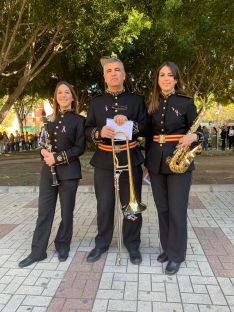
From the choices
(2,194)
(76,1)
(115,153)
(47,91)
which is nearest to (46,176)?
(115,153)

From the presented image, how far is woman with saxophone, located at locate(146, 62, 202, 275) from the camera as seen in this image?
13.8 ft

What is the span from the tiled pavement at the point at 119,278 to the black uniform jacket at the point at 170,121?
117 centimetres

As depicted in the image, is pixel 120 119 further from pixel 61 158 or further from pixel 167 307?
pixel 167 307

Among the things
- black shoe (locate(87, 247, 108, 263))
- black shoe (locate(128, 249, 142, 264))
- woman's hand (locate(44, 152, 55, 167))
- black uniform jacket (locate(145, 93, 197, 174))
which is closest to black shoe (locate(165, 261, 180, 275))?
black shoe (locate(128, 249, 142, 264))

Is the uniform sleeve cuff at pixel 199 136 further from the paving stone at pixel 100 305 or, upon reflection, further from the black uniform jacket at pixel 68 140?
the paving stone at pixel 100 305

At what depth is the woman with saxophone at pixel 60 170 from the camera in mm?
4547

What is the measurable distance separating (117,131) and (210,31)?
10998mm

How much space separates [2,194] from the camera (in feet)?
30.3

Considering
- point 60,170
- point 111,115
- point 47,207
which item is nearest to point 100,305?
point 47,207

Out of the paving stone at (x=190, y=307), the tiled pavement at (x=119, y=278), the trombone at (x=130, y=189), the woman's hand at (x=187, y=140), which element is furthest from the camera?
the trombone at (x=130, y=189)

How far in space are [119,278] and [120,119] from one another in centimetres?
172

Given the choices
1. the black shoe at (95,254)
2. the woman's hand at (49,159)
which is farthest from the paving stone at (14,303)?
the woman's hand at (49,159)

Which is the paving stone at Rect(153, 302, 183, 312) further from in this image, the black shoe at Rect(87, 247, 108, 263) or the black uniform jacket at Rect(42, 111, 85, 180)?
the black uniform jacket at Rect(42, 111, 85, 180)

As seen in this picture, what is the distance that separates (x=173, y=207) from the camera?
4.25m
